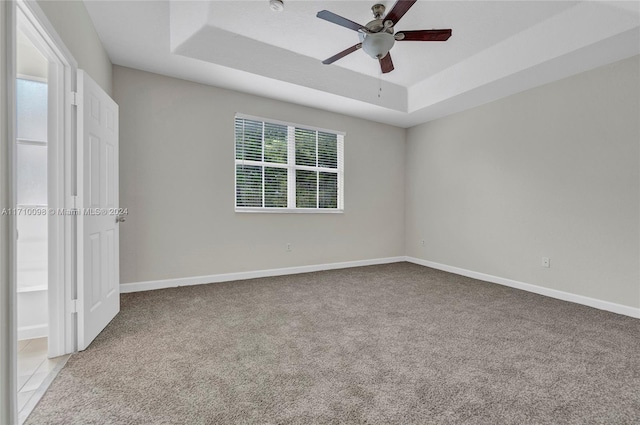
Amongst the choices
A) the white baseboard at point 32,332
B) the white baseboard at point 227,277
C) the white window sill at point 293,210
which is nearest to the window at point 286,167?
the white window sill at point 293,210

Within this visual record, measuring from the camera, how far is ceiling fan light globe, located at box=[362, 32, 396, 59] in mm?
2547

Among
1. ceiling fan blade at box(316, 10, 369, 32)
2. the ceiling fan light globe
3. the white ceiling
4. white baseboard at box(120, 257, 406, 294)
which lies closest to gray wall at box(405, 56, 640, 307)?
the white ceiling

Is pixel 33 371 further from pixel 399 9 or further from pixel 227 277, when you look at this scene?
pixel 399 9

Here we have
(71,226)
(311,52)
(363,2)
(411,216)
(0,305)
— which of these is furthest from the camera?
(411,216)

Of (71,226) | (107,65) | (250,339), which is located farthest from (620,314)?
(107,65)

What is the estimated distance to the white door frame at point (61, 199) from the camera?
6.62 ft

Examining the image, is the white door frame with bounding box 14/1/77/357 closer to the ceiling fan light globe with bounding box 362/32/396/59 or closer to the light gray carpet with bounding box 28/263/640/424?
the light gray carpet with bounding box 28/263/640/424

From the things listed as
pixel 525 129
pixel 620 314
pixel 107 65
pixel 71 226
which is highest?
pixel 107 65

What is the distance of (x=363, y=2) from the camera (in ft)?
8.98

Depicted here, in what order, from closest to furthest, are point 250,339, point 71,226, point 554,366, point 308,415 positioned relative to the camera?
point 308,415, point 554,366, point 71,226, point 250,339

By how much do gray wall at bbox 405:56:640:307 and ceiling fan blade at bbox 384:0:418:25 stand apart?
2.56m

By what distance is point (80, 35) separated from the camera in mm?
2326

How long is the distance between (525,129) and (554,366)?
3.10 meters

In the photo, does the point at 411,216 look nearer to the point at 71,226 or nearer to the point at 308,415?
the point at 308,415
